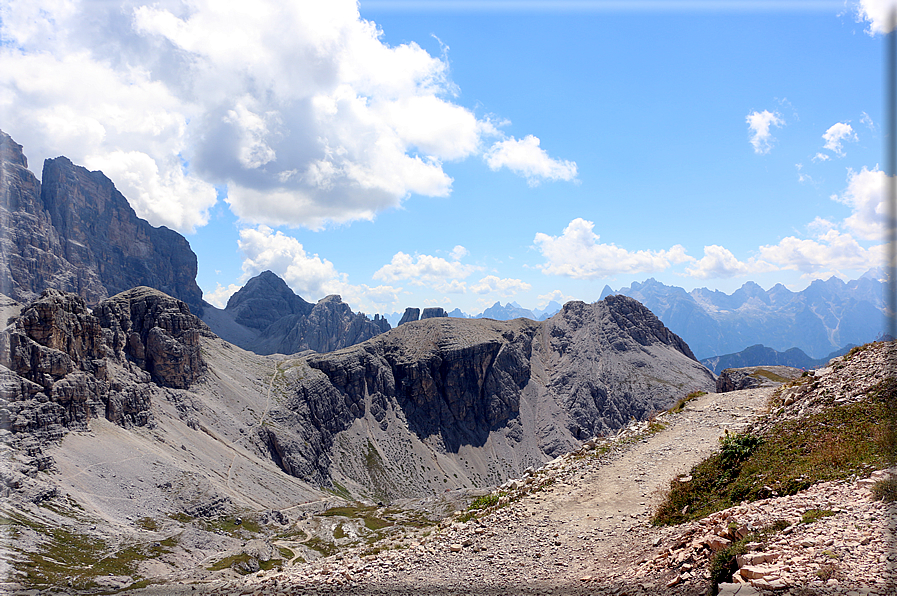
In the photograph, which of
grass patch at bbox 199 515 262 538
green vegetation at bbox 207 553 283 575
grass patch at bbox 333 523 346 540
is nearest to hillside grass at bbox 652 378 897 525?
green vegetation at bbox 207 553 283 575

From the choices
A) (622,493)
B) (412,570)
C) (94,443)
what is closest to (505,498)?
(622,493)

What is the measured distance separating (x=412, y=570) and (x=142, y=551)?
8617 centimetres

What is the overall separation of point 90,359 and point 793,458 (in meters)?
148

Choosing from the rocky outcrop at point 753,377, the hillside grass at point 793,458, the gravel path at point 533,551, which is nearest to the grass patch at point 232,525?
the gravel path at point 533,551

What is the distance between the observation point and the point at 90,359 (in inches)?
4653

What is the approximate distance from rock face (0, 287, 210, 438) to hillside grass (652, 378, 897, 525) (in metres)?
121

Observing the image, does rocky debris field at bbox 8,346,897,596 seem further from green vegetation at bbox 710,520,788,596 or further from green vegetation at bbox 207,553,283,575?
green vegetation at bbox 207,553,283,575

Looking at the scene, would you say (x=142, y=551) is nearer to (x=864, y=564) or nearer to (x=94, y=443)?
(x=94, y=443)

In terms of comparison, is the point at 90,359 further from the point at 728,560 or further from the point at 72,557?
the point at 728,560

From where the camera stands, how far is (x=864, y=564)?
10.1 metres

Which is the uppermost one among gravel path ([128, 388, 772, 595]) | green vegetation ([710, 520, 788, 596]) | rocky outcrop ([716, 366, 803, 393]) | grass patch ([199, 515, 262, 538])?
green vegetation ([710, 520, 788, 596])

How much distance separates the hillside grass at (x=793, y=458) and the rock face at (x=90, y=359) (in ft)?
398

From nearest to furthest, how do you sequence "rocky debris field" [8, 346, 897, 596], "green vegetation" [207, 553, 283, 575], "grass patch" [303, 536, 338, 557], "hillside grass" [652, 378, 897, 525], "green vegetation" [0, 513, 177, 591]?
"rocky debris field" [8, 346, 897, 596] → "hillside grass" [652, 378, 897, 525] → "green vegetation" [0, 513, 177, 591] → "green vegetation" [207, 553, 283, 575] → "grass patch" [303, 536, 338, 557]

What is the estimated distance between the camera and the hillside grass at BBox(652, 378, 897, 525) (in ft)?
50.5
